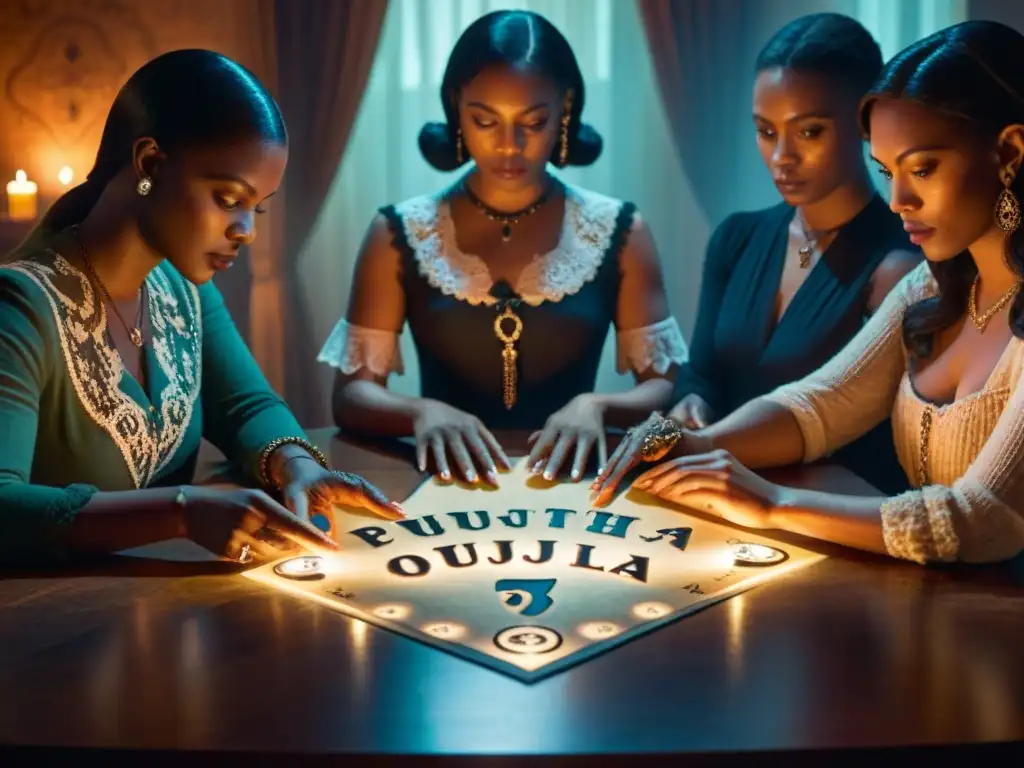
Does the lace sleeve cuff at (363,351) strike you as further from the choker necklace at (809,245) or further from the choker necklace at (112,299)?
the choker necklace at (809,245)

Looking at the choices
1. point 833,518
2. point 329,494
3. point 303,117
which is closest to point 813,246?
point 833,518

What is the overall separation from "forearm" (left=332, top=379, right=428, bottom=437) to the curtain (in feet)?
5.68

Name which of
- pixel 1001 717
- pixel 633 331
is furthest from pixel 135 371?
pixel 1001 717

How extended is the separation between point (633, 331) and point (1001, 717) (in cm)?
157

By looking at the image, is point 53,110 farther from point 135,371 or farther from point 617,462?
point 617,462

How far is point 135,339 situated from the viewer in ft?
6.59

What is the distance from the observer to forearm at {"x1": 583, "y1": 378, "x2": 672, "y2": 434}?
2.49m

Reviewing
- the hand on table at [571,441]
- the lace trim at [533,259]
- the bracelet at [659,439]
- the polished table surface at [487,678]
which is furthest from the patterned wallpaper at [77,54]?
the polished table surface at [487,678]

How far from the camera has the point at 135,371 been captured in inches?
78.7

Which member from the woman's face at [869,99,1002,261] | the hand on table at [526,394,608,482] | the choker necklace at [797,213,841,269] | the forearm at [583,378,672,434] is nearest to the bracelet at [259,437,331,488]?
the hand on table at [526,394,608,482]

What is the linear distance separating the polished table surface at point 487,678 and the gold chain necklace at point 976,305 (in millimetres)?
459

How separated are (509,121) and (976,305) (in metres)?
1.06

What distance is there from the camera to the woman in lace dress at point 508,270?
8.41 feet

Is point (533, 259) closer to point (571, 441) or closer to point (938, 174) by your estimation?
point (571, 441)
